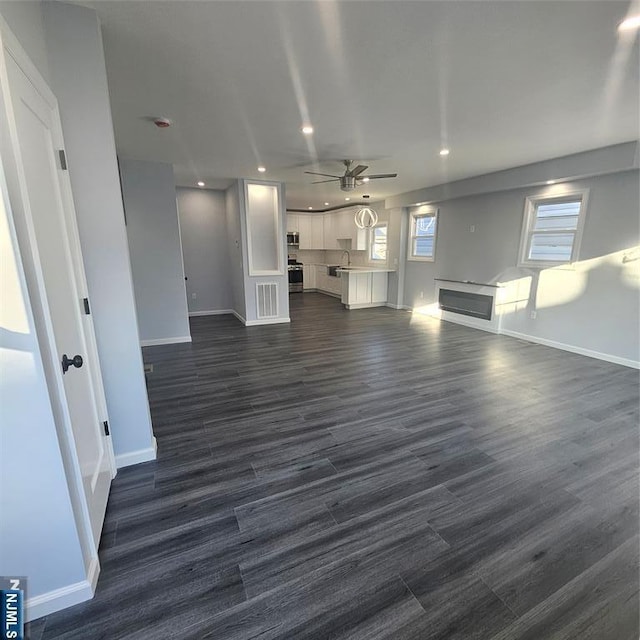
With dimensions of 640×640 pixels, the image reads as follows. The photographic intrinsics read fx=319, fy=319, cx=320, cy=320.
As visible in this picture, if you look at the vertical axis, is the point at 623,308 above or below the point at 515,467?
above

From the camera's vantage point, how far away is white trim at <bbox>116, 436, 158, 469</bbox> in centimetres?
225

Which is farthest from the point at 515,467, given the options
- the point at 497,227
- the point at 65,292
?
the point at 497,227

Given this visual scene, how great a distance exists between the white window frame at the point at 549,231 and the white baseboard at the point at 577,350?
1.16 metres

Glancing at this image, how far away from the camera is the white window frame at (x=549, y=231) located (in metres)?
4.45

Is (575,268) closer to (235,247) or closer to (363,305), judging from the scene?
(363,305)

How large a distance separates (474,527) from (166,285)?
491 centimetres

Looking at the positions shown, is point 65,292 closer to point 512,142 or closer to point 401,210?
point 512,142

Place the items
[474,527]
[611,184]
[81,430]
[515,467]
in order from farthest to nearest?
1. [611,184]
2. [515,467]
3. [474,527]
4. [81,430]

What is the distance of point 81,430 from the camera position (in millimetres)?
1612

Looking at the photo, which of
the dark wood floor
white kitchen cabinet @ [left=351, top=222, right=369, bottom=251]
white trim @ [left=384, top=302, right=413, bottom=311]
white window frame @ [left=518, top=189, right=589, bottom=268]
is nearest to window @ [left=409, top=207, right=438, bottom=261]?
white trim @ [left=384, top=302, right=413, bottom=311]

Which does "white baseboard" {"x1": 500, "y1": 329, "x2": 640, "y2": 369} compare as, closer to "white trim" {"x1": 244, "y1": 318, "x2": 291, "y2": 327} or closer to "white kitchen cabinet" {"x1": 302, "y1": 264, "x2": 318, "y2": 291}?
"white trim" {"x1": 244, "y1": 318, "x2": 291, "y2": 327}

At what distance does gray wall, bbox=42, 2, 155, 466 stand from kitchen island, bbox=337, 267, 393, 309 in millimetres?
6075

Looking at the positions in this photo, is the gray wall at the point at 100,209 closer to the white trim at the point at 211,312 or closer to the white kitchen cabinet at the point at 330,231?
the white trim at the point at 211,312

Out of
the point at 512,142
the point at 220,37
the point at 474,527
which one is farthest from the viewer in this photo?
the point at 512,142
